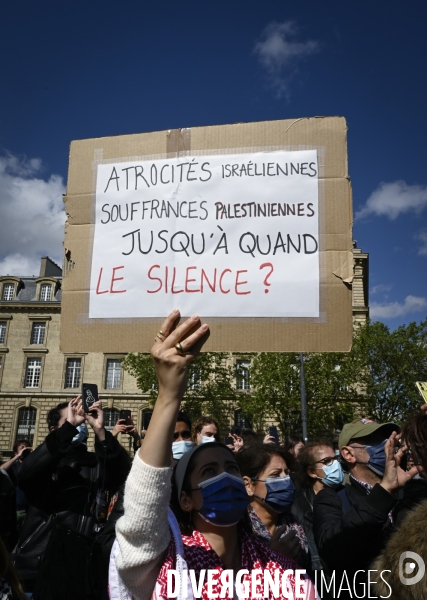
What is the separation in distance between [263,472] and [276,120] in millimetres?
2057

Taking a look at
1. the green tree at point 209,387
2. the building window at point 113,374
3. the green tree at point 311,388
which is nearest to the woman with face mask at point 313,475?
the green tree at point 311,388

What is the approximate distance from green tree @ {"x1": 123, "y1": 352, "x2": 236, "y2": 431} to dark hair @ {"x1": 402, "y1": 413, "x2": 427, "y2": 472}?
94.1 ft

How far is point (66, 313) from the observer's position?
7.55 feet

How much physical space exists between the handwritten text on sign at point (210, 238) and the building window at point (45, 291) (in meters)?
Result: 43.3

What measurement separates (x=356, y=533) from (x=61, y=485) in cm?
205

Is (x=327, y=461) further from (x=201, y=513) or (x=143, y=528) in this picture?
(x=143, y=528)

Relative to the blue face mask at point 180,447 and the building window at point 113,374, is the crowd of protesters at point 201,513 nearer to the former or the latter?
the blue face mask at point 180,447

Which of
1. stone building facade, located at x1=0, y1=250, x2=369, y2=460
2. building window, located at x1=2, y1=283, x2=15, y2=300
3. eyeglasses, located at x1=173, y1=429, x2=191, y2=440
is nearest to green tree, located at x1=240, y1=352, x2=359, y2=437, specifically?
stone building facade, located at x1=0, y1=250, x2=369, y2=460

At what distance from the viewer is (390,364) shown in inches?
1203

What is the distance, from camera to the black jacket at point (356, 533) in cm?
225

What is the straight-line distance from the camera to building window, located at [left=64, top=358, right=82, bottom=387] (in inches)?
1601

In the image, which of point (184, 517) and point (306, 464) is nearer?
point (184, 517)

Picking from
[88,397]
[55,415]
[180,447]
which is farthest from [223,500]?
[55,415]

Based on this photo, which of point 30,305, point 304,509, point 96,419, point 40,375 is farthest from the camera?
point 30,305
